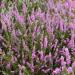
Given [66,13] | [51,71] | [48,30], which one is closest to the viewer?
[51,71]

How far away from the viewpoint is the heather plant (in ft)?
7.36

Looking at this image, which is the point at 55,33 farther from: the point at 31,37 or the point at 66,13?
the point at 66,13

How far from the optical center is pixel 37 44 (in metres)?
2.47

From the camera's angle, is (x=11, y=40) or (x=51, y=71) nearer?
(x=51, y=71)

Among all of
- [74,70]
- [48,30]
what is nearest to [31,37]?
[48,30]

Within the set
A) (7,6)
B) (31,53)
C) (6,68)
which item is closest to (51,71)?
(31,53)

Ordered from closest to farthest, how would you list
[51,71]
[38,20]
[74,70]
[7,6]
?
[74,70], [51,71], [38,20], [7,6]

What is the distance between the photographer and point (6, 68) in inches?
90.3

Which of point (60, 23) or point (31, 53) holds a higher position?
Result: point (60, 23)

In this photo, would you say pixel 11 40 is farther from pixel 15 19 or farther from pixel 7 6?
pixel 7 6

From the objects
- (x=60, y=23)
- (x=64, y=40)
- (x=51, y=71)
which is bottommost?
(x=51, y=71)

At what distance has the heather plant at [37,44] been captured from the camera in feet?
7.36

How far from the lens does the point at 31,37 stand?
8.33 feet

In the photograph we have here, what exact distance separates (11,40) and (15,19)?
439 mm
